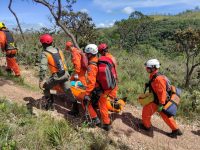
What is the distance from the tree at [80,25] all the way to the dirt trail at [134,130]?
6.72 m

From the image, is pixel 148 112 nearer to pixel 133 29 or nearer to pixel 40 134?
pixel 40 134

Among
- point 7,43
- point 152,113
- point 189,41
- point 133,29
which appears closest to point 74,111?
point 152,113

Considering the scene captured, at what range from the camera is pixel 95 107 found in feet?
24.7

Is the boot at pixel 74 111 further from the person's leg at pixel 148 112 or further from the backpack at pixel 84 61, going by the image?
the person's leg at pixel 148 112

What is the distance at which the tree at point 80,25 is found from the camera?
15.1 meters

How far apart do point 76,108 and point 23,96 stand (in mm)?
1563

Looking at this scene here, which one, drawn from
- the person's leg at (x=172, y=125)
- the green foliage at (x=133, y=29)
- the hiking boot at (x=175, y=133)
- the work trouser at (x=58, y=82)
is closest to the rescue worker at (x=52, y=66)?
the work trouser at (x=58, y=82)

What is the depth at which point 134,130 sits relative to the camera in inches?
295

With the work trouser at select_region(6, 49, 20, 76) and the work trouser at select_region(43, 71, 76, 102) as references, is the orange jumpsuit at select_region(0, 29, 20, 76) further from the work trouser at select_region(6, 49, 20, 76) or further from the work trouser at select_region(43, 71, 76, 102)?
the work trouser at select_region(43, 71, 76, 102)

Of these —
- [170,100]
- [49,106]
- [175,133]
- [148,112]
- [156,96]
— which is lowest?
[175,133]

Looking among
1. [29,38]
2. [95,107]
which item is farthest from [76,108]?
[29,38]

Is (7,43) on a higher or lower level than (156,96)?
higher

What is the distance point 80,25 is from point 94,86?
909 cm

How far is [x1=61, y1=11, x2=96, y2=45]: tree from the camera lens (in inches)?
594
